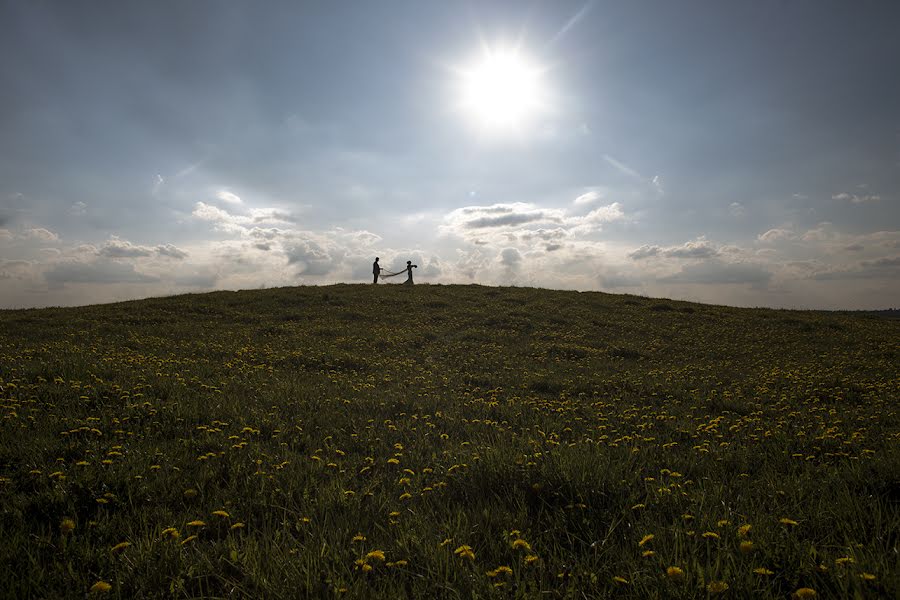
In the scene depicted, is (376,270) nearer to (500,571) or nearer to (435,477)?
(435,477)

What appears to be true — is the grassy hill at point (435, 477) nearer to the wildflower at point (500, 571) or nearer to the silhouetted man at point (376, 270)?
the wildflower at point (500, 571)

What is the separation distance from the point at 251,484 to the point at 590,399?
7340mm

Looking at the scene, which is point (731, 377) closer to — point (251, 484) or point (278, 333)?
point (251, 484)

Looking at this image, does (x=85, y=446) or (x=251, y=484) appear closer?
(x=251, y=484)

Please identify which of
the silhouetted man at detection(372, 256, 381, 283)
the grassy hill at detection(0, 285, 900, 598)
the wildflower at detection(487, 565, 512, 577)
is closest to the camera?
the wildflower at detection(487, 565, 512, 577)

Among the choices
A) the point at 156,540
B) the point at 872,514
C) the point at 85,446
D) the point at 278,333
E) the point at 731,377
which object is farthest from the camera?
the point at 278,333

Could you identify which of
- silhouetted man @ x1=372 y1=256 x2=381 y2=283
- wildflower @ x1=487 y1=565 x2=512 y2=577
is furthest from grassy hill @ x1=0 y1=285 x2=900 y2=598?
silhouetted man @ x1=372 y1=256 x2=381 y2=283

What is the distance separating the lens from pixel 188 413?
22.5 feet

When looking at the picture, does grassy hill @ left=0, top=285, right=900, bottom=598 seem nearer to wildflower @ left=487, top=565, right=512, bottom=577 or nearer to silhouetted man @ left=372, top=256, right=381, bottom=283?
wildflower @ left=487, top=565, right=512, bottom=577

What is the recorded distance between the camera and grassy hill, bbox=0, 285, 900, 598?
2855mm

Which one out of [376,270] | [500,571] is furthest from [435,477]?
[376,270]

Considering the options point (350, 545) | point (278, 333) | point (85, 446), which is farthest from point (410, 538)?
point (278, 333)

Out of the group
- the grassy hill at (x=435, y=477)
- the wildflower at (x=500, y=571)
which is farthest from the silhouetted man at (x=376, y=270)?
the wildflower at (x=500, y=571)

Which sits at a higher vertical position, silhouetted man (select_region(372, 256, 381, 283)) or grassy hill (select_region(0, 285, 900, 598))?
silhouetted man (select_region(372, 256, 381, 283))
